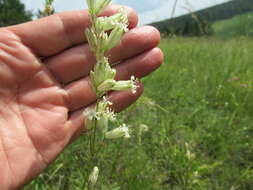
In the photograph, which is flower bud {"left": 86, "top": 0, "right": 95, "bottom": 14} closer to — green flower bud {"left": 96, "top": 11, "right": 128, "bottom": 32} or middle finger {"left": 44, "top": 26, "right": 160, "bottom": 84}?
green flower bud {"left": 96, "top": 11, "right": 128, "bottom": 32}

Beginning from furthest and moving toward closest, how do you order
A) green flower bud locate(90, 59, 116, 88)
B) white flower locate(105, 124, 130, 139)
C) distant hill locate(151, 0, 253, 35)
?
distant hill locate(151, 0, 253, 35) < white flower locate(105, 124, 130, 139) < green flower bud locate(90, 59, 116, 88)

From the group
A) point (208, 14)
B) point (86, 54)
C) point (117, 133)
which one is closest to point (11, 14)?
point (208, 14)

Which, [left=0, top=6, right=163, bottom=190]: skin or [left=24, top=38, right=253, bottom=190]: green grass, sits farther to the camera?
[left=24, top=38, right=253, bottom=190]: green grass

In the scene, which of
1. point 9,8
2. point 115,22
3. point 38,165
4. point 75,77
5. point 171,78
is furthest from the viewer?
point 9,8

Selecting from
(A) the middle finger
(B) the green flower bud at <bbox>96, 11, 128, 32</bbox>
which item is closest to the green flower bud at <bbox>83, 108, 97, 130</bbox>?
(B) the green flower bud at <bbox>96, 11, 128, 32</bbox>

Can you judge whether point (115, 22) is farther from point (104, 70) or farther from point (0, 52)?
point (0, 52)

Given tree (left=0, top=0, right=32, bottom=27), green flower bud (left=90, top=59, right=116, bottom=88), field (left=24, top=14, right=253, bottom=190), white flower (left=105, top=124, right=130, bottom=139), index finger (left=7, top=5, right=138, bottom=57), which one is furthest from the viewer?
tree (left=0, top=0, right=32, bottom=27)

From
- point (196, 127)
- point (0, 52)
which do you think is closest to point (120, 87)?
point (0, 52)
